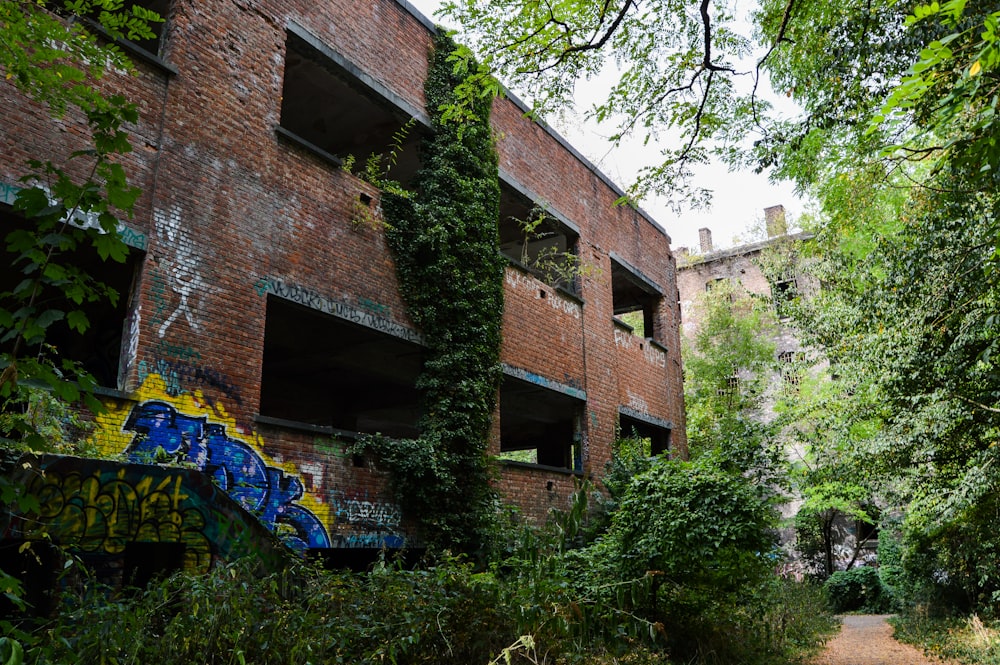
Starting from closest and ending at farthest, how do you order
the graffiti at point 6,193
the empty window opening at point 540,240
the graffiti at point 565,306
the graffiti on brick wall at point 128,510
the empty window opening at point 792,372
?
the graffiti on brick wall at point 128,510 → the graffiti at point 6,193 → the empty window opening at point 540,240 → the graffiti at point 565,306 → the empty window opening at point 792,372

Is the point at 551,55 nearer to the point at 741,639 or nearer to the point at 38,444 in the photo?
the point at 38,444

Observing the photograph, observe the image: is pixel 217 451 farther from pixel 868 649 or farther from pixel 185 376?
pixel 868 649

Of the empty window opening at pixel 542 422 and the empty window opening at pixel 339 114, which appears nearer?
the empty window opening at pixel 339 114

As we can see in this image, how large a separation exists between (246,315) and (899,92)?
6842 mm

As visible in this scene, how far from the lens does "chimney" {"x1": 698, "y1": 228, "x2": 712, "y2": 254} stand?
36344 mm

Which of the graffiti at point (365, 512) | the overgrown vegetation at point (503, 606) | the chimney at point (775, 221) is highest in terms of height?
the chimney at point (775, 221)

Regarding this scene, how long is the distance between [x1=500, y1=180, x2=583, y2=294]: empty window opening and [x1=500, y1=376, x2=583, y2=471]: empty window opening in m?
2.27

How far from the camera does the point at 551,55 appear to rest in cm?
686

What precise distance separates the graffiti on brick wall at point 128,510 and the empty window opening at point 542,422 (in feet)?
21.2

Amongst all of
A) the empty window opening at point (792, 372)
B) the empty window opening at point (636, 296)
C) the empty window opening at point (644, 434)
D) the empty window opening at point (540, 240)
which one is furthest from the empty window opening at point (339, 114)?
the empty window opening at point (792, 372)

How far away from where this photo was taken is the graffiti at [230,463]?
6.93m

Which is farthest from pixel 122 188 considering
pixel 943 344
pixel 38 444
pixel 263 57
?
pixel 943 344

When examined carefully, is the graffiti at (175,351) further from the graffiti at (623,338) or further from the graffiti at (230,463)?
the graffiti at (623,338)

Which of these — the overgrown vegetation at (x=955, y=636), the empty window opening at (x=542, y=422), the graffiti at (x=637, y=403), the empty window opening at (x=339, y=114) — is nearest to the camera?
the empty window opening at (x=339, y=114)
